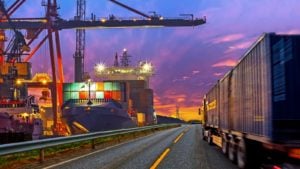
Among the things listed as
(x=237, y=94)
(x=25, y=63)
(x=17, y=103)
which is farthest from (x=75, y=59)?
(x=237, y=94)

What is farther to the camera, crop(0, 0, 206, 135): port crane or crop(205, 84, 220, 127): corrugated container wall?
crop(0, 0, 206, 135): port crane

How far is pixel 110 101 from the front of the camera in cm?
6831

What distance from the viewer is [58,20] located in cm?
9331

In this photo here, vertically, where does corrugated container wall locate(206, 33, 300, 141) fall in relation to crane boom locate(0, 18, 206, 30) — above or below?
below

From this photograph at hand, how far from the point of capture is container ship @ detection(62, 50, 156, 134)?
62781 mm

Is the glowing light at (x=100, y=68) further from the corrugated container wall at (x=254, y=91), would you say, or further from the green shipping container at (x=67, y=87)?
the corrugated container wall at (x=254, y=91)

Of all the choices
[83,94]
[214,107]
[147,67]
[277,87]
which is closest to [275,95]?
[277,87]

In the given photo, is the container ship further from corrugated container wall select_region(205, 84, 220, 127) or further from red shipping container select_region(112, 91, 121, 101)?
corrugated container wall select_region(205, 84, 220, 127)

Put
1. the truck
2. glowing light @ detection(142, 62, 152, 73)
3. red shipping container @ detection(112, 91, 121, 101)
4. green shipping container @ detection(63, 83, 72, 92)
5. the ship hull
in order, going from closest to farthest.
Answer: the truck < the ship hull < red shipping container @ detection(112, 91, 121, 101) < green shipping container @ detection(63, 83, 72, 92) < glowing light @ detection(142, 62, 152, 73)

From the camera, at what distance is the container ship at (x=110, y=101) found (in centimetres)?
6278

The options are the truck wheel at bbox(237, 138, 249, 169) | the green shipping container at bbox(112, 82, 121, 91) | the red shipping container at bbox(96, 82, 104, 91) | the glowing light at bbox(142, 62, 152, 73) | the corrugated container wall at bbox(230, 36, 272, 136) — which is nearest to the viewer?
the corrugated container wall at bbox(230, 36, 272, 136)

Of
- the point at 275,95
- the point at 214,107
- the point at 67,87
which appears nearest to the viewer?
the point at 275,95

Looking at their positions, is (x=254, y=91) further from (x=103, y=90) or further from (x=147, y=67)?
(x=147, y=67)

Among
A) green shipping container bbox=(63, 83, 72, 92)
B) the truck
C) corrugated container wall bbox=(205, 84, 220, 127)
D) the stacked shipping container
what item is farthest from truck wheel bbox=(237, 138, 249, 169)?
green shipping container bbox=(63, 83, 72, 92)
